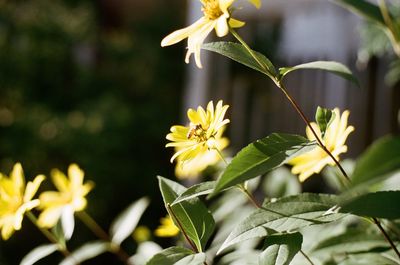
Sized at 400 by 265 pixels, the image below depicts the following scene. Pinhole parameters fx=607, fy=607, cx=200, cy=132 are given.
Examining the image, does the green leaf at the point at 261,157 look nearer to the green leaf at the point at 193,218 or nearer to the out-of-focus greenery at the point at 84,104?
the green leaf at the point at 193,218

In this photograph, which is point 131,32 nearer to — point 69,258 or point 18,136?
point 18,136

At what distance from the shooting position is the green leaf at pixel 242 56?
0.56 metres

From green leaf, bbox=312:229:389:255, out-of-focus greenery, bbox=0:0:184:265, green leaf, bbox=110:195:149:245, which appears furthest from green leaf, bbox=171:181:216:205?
out-of-focus greenery, bbox=0:0:184:265

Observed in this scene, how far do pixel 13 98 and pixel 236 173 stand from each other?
3977 mm

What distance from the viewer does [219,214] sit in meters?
1.03

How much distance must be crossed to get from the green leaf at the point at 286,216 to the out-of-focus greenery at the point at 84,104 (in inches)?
120

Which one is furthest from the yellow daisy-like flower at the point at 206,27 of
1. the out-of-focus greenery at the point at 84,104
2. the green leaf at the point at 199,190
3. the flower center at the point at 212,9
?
the out-of-focus greenery at the point at 84,104

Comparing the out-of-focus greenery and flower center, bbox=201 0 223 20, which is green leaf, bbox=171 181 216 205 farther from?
the out-of-focus greenery

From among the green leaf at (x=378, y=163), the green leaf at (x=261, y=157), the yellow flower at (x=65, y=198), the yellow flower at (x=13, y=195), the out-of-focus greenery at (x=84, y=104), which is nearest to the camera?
the green leaf at (x=378, y=163)

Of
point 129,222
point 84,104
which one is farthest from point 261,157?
point 84,104

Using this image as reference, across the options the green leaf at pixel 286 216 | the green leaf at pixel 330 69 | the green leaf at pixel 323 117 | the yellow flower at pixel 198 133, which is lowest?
the green leaf at pixel 286 216

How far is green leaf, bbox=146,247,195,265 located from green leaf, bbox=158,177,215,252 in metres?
0.03

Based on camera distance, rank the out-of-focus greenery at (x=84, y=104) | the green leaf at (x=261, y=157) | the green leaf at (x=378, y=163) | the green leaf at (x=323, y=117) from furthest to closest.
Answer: the out-of-focus greenery at (x=84, y=104)
the green leaf at (x=323, y=117)
the green leaf at (x=261, y=157)
the green leaf at (x=378, y=163)

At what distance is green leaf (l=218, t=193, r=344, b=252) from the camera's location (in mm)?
529
